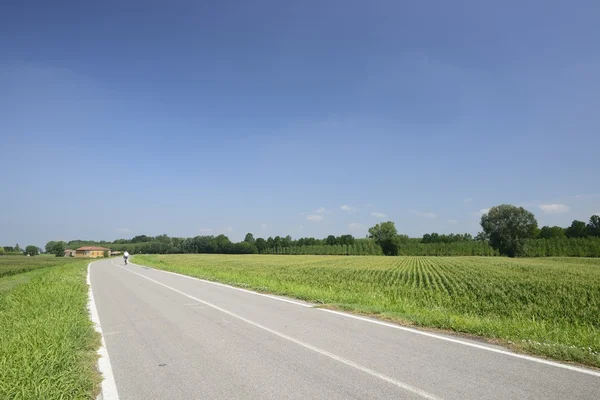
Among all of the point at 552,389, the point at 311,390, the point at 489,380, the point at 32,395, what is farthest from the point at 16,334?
the point at 552,389

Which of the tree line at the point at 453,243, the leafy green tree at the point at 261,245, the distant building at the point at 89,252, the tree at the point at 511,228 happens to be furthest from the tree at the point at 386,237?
the distant building at the point at 89,252

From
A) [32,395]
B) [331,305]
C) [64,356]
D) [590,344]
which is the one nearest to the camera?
[32,395]

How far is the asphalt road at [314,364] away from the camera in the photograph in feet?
13.7

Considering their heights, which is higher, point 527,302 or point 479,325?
point 479,325

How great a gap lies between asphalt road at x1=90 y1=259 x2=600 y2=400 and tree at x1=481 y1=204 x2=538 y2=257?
94.4 m

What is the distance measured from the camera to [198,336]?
23.4 ft

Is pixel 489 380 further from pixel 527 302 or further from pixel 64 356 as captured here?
pixel 527 302

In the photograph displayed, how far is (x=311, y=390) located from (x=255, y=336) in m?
2.99

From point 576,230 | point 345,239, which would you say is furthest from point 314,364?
point 345,239

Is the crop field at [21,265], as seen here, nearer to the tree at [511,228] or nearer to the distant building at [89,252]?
the distant building at [89,252]

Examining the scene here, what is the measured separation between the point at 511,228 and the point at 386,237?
46822mm

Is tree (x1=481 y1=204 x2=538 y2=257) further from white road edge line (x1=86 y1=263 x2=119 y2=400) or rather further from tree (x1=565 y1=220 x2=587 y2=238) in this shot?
white road edge line (x1=86 y1=263 x2=119 y2=400)

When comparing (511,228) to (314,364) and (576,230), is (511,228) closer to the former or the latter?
(576,230)

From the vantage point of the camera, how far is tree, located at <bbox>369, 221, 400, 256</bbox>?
124438 millimetres
